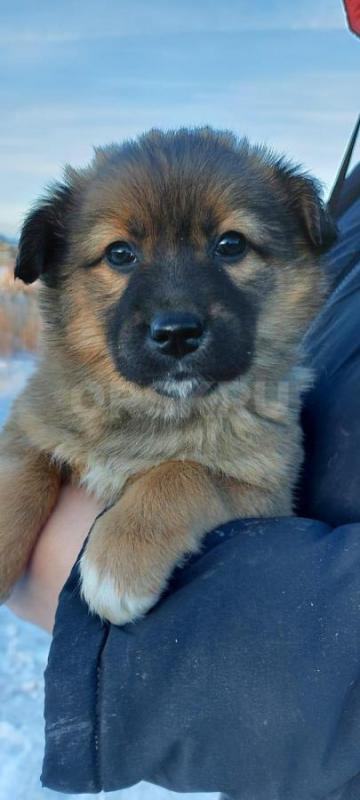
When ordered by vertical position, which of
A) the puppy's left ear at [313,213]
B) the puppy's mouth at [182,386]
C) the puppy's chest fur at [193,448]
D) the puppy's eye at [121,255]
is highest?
the puppy's left ear at [313,213]

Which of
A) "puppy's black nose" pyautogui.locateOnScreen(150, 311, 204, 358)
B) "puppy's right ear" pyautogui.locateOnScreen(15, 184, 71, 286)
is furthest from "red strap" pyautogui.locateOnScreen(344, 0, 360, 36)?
"puppy's black nose" pyautogui.locateOnScreen(150, 311, 204, 358)

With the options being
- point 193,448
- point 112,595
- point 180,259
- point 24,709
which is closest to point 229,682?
point 112,595

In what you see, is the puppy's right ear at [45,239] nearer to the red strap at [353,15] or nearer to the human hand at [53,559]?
the human hand at [53,559]

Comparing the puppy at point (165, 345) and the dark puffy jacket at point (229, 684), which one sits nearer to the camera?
the dark puffy jacket at point (229, 684)

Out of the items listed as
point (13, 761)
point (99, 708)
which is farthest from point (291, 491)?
point (13, 761)

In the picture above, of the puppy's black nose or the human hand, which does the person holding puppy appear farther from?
the puppy's black nose

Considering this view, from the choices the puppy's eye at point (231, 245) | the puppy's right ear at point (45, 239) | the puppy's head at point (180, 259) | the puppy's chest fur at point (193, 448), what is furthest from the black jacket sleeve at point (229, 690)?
the puppy's right ear at point (45, 239)

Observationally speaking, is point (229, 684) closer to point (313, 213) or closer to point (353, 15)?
point (313, 213)
